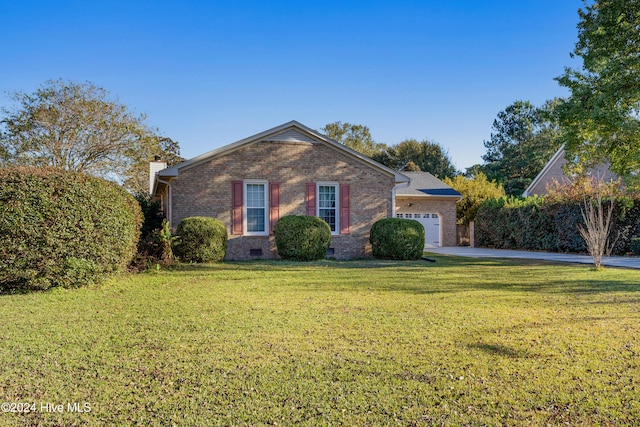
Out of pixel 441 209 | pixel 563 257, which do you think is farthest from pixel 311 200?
pixel 441 209

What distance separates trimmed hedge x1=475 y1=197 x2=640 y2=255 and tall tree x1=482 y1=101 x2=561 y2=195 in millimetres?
15106

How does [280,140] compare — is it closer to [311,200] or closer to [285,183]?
[285,183]

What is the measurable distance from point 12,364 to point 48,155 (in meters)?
24.3

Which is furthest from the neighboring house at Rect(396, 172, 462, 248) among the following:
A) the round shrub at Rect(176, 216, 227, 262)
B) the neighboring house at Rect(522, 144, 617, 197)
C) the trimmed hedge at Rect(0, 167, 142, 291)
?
the trimmed hedge at Rect(0, 167, 142, 291)

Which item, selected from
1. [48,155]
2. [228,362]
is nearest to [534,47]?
[228,362]

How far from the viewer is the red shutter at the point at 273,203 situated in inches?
612

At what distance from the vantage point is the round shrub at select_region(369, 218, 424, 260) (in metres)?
14.9

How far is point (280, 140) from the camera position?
15695mm

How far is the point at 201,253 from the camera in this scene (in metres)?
13.4

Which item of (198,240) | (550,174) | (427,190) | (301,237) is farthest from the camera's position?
(550,174)

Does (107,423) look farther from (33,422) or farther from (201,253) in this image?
(201,253)

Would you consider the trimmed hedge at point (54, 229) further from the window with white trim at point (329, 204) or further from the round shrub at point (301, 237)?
the window with white trim at point (329, 204)

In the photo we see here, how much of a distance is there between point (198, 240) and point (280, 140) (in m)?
4.83

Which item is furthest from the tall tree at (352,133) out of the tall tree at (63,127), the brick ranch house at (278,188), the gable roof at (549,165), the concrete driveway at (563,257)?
the brick ranch house at (278,188)
